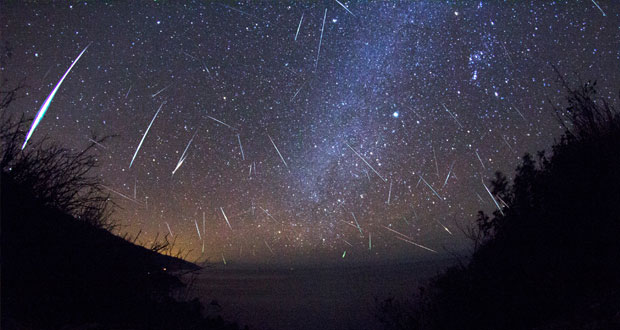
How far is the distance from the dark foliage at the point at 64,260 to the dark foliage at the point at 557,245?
15.2 ft

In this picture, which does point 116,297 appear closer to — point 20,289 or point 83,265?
point 83,265

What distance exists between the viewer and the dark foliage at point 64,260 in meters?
2.61

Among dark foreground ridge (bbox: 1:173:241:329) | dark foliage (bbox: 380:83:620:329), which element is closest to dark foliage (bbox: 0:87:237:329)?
dark foreground ridge (bbox: 1:173:241:329)

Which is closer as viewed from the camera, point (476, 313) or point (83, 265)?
point (83, 265)

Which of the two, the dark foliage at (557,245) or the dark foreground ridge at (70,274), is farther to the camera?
the dark foliage at (557,245)

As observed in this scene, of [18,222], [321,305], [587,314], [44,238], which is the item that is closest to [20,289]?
[44,238]

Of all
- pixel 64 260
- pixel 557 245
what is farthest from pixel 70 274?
pixel 557 245

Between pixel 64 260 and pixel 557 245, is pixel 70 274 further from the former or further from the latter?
pixel 557 245

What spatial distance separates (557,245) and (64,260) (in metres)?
7.10

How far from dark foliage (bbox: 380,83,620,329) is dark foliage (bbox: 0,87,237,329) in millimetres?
4640

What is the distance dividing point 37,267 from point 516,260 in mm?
7541

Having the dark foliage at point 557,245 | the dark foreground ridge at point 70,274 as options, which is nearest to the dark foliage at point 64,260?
the dark foreground ridge at point 70,274

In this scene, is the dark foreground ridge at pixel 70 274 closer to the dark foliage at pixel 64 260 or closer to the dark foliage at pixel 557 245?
the dark foliage at pixel 64 260

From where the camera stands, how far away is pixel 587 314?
232 cm
